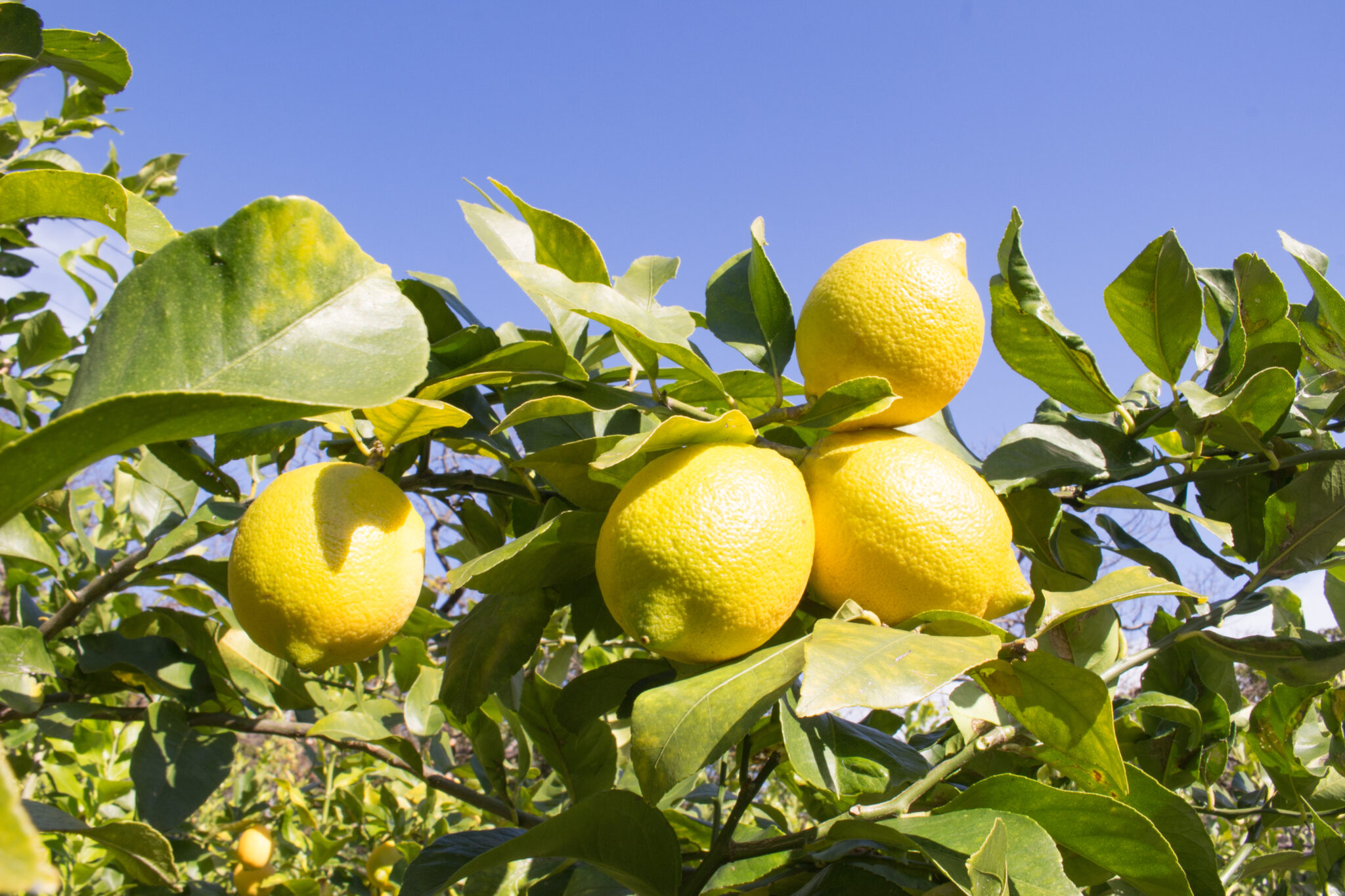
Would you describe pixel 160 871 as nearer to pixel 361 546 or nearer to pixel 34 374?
pixel 361 546

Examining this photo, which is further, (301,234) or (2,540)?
(2,540)

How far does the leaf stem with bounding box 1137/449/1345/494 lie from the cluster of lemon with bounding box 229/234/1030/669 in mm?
248

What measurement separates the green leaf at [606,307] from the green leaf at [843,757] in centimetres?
28

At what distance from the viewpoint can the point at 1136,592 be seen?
1.66ft

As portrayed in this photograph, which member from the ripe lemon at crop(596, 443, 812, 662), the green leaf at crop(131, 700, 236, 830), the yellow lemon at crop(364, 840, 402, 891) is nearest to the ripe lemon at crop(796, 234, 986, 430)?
the ripe lemon at crop(596, 443, 812, 662)

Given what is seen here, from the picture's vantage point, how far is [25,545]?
3.34 feet

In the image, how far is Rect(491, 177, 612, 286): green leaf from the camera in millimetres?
710

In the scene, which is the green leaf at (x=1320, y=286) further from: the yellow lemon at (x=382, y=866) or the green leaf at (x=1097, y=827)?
the yellow lemon at (x=382, y=866)

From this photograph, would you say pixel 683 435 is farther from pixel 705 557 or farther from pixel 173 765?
pixel 173 765

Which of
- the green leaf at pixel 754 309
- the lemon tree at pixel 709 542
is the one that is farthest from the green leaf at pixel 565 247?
the green leaf at pixel 754 309

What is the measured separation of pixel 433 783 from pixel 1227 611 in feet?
2.96

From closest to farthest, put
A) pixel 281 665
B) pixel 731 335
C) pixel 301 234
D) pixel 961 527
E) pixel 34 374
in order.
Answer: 1. pixel 301 234
2. pixel 961 527
3. pixel 731 335
4. pixel 281 665
5. pixel 34 374

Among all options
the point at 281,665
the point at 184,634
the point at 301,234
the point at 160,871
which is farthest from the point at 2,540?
the point at 301,234

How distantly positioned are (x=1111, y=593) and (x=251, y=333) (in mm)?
529
